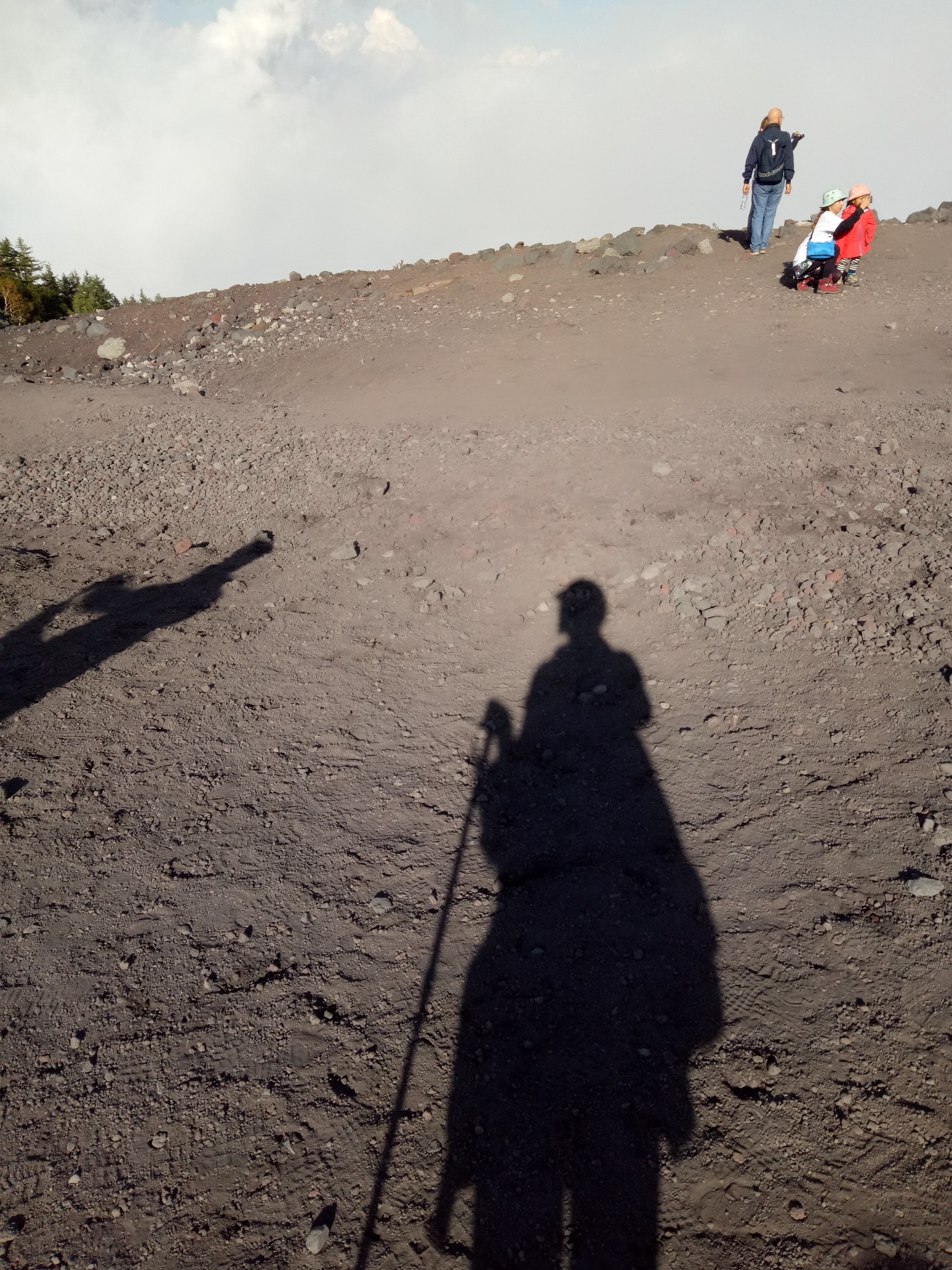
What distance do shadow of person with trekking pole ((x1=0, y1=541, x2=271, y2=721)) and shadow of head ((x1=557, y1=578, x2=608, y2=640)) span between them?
9.89 ft

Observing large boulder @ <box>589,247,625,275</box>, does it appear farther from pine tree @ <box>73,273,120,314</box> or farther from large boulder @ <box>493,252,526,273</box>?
pine tree @ <box>73,273,120,314</box>

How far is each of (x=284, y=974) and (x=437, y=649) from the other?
2.69m

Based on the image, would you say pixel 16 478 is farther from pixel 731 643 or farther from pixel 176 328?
pixel 731 643

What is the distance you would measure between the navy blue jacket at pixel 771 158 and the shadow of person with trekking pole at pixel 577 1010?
1113 cm

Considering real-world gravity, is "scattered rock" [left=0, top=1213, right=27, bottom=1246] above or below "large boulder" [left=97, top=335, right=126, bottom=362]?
below

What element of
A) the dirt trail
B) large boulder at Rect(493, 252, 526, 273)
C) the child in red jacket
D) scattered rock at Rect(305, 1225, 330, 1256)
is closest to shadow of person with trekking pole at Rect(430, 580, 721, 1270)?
the dirt trail

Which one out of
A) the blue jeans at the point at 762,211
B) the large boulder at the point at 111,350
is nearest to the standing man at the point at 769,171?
the blue jeans at the point at 762,211

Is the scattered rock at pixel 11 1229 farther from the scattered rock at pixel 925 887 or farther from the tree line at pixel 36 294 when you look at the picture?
the tree line at pixel 36 294

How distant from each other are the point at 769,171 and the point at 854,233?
1.75m

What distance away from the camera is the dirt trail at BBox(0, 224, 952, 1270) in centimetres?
249

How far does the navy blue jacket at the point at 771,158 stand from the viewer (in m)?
11.2

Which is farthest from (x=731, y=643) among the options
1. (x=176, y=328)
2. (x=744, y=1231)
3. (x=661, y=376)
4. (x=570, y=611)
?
(x=176, y=328)

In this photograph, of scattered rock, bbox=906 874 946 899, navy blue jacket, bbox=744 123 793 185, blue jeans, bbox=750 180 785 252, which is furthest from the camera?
blue jeans, bbox=750 180 785 252

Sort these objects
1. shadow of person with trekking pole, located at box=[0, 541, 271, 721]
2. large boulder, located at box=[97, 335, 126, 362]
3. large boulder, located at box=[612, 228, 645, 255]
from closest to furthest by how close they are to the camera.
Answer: shadow of person with trekking pole, located at box=[0, 541, 271, 721], large boulder, located at box=[97, 335, 126, 362], large boulder, located at box=[612, 228, 645, 255]
